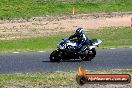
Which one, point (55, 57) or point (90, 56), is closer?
point (55, 57)

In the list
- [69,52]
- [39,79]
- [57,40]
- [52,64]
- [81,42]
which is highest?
[81,42]

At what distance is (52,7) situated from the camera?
50.1m

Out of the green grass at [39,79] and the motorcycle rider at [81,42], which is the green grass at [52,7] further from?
the green grass at [39,79]

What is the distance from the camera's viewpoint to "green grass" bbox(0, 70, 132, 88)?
57.3ft

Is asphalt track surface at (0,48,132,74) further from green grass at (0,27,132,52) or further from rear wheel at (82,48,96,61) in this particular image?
green grass at (0,27,132,52)

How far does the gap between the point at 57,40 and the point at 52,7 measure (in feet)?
59.6

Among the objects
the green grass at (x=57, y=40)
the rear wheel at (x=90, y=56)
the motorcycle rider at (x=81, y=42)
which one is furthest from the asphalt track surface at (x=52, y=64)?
the green grass at (x=57, y=40)

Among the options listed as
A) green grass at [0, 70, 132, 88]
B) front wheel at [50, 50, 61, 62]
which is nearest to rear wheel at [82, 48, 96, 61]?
front wheel at [50, 50, 61, 62]

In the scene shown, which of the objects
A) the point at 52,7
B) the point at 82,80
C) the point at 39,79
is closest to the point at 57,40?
the point at 39,79

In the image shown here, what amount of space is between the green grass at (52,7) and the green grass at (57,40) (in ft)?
35.2

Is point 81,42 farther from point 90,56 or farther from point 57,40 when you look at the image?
point 57,40

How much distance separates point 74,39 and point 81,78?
707 cm

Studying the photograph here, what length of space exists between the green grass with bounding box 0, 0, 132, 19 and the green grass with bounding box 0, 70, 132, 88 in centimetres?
2537

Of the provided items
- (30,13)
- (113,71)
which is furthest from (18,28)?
(113,71)
